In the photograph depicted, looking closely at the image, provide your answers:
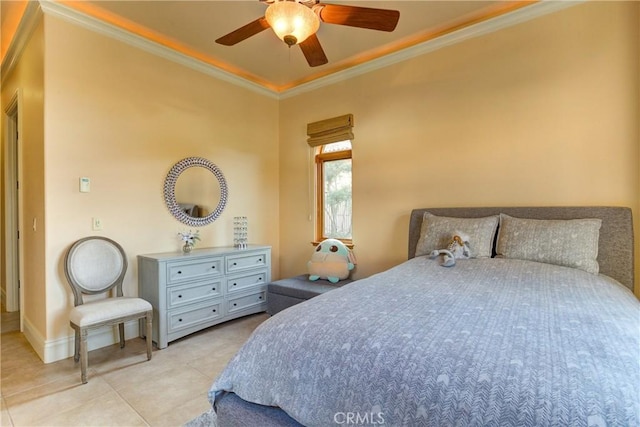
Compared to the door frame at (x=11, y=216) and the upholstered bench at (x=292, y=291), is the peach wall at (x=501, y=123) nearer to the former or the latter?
the upholstered bench at (x=292, y=291)

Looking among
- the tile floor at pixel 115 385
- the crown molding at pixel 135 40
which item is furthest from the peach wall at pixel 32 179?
the tile floor at pixel 115 385

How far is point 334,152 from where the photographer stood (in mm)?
3922

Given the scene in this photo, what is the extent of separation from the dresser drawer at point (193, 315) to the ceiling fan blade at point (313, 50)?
2.42 metres

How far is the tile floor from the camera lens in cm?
179

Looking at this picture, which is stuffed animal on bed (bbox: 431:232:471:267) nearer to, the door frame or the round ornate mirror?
the round ornate mirror

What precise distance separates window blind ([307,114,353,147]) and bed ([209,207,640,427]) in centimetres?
230

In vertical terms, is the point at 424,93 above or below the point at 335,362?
above

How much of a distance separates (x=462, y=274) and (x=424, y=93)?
79.2 inches

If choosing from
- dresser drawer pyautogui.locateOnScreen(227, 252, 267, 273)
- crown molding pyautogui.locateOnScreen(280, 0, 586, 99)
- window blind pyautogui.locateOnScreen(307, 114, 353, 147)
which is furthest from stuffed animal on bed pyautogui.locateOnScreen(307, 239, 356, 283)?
crown molding pyautogui.locateOnScreen(280, 0, 586, 99)

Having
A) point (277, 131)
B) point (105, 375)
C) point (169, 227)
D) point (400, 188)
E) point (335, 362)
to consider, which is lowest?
point (105, 375)

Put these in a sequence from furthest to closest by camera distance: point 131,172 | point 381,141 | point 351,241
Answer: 1. point 351,241
2. point 381,141
3. point 131,172

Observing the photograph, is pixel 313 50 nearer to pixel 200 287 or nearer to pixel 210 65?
pixel 210 65

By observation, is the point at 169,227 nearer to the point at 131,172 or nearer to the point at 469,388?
the point at 131,172

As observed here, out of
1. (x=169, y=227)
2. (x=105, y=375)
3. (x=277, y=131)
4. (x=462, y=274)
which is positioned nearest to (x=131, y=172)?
(x=169, y=227)
